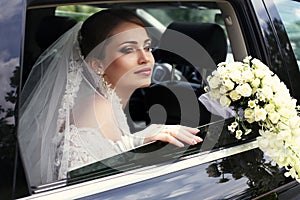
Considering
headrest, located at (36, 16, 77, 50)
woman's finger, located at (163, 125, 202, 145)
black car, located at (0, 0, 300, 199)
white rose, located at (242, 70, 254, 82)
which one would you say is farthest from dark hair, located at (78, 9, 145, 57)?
white rose, located at (242, 70, 254, 82)

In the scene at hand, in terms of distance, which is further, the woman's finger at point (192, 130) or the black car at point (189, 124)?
the woman's finger at point (192, 130)

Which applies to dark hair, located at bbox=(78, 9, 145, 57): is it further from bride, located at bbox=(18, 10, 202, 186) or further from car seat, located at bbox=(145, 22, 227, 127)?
car seat, located at bbox=(145, 22, 227, 127)

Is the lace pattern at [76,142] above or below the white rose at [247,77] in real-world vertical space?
below

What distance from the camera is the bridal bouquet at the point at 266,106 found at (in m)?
1.99

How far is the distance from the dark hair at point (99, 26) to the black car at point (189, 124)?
0.16 metres

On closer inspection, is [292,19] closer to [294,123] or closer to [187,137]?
[294,123]

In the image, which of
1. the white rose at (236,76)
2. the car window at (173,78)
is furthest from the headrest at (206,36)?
the white rose at (236,76)

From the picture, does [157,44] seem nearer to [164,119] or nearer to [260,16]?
[164,119]

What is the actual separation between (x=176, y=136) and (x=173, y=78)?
177 centimetres

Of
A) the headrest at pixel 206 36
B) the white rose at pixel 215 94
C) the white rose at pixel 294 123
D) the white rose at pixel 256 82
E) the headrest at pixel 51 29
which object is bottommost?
the white rose at pixel 294 123

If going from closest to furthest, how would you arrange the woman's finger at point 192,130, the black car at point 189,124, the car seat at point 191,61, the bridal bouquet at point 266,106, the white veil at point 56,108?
the black car at point 189,124 < the white veil at point 56,108 < the bridal bouquet at point 266,106 < the woman's finger at point 192,130 < the car seat at point 191,61

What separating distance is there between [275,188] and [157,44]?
69.4 inches

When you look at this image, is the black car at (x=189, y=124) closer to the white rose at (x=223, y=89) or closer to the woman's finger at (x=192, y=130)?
the woman's finger at (x=192, y=130)

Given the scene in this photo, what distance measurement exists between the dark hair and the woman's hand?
1.72 ft
